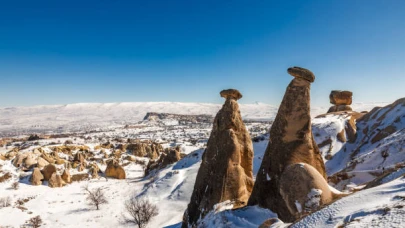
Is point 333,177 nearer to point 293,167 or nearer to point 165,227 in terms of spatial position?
point 293,167

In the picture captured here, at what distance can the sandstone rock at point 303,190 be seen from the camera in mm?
11211

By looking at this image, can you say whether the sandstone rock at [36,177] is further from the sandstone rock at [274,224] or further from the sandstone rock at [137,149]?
the sandstone rock at [274,224]

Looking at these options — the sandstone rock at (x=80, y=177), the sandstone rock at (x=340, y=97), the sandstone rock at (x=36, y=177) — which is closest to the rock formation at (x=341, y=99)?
the sandstone rock at (x=340, y=97)

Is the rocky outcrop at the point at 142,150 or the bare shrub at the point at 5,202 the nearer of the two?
the bare shrub at the point at 5,202

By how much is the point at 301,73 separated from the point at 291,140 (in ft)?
13.2

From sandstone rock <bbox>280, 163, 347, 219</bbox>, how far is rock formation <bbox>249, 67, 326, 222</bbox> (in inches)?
54.4

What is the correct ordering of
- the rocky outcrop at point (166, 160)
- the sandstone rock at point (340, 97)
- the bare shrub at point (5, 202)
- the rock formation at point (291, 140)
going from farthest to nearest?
the rocky outcrop at point (166, 160), the sandstone rock at point (340, 97), the bare shrub at point (5, 202), the rock formation at point (291, 140)

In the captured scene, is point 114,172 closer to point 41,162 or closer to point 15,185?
point 41,162

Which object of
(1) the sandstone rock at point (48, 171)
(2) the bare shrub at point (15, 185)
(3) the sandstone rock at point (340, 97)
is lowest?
(2) the bare shrub at point (15, 185)

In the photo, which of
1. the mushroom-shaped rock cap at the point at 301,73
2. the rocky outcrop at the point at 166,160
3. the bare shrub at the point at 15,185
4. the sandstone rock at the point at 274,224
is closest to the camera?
the sandstone rock at the point at 274,224

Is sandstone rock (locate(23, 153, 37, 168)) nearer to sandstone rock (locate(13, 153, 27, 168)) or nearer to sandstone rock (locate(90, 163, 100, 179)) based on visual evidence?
sandstone rock (locate(13, 153, 27, 168))

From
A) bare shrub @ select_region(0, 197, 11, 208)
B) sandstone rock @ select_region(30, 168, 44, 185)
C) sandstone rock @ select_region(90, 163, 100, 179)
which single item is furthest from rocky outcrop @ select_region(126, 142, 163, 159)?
bare shrub @ select_region(0, 197, 11, 208)

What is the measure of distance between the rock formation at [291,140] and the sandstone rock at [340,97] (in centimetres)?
4780

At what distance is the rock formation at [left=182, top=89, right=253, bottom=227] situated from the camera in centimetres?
1683
